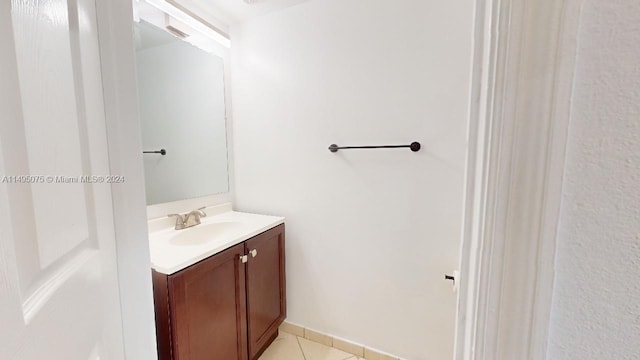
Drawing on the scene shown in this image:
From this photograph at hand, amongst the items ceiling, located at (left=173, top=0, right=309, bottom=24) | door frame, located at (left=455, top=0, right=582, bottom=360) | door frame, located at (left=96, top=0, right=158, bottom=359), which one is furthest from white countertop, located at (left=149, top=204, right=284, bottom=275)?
ceiling, located at (left=173, top=0, right=309, bottom=24)

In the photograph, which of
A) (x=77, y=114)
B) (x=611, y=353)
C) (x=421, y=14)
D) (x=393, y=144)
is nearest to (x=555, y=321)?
(x=611, y=353)

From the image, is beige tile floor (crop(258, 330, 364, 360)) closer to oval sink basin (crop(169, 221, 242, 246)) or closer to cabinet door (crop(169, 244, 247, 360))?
cabinet door (crop(169, 244, 247, 360))

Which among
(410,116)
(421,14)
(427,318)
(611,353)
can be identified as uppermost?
(421,14)

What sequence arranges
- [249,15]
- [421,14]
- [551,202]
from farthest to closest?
[249,15] < [421,14] < [551,202]

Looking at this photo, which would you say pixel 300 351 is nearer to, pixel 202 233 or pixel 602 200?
pixel 202 233

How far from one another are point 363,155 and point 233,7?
1.26 metres

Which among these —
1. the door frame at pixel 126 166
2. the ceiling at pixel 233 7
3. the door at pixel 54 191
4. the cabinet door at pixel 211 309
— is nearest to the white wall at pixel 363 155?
the ceiling at pixel 233 7

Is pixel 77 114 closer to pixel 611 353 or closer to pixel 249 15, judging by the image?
pixel 611 353

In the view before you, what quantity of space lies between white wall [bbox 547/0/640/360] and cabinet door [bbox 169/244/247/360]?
1.15 metres

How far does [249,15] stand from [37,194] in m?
1.79

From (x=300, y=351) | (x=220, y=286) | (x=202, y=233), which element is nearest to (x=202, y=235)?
(x=202, y=233)

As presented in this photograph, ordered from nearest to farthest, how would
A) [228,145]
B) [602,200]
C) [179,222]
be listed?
1. [602,200]
2. [179,222]
3. [228,145]

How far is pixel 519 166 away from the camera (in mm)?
288

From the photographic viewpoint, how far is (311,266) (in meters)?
1.77
